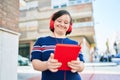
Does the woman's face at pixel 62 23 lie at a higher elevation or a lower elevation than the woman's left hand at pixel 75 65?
higher

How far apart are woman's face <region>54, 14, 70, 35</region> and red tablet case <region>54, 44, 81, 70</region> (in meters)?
0.20

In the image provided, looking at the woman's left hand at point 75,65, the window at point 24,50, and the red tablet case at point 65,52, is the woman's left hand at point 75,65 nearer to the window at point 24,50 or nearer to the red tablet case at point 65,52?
the red tablet case at point 65,52

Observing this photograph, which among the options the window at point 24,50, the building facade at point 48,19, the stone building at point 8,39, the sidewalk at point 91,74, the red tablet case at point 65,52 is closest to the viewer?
the red tablet case at point 65,52

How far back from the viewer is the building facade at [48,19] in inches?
715

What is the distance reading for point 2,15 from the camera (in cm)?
296

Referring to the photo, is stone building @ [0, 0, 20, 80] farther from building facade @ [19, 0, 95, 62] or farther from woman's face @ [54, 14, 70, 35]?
building facade @ [19, 0, 95, 62]

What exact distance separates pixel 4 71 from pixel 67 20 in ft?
6.74

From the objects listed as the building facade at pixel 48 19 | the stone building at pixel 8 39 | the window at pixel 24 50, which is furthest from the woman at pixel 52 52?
the window at pixel 24 50

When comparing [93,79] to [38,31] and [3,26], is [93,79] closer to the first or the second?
[3,26]

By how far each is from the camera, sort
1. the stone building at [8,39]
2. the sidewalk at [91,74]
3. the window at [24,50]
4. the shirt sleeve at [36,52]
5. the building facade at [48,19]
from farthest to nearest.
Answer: the window at [24,50] < the building facade at [48,19] < the sidewalk at [91,74] < the stone building at [8,39] < the shirt sleeve at [36,52]

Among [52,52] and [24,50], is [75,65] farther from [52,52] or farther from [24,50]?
[24,50]

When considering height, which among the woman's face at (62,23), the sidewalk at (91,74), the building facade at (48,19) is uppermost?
the building facade at (48,19)

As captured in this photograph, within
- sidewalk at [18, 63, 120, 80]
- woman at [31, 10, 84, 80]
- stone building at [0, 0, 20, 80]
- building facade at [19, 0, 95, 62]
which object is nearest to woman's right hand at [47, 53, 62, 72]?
woman at [31, 10, 84, 80]

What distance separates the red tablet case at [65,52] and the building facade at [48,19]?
16536mm
